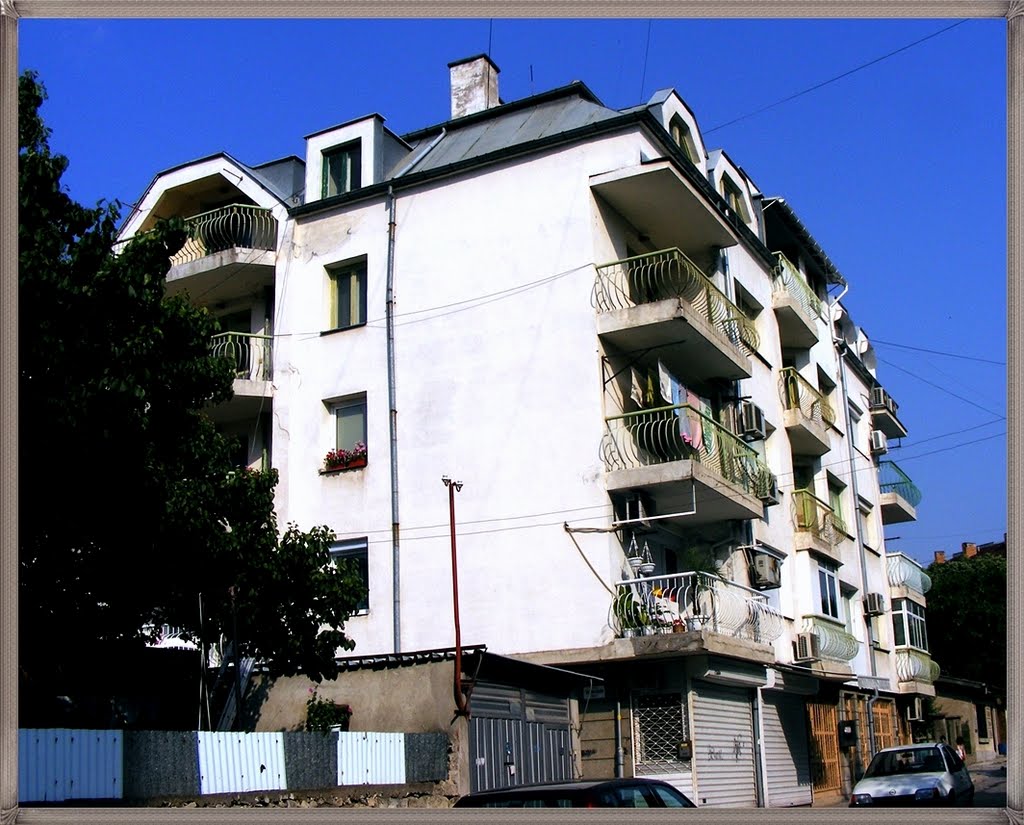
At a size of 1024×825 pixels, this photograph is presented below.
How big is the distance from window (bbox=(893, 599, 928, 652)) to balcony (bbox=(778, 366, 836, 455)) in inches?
361

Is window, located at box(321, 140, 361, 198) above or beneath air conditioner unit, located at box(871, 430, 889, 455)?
above

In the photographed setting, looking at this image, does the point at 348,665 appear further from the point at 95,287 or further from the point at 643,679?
the point at 95,287

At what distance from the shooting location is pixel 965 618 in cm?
4575

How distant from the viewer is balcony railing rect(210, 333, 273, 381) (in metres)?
23.2

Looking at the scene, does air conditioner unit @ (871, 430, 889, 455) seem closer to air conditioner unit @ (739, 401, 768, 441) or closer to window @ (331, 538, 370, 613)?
air conditioner unit @ (739, 401, 768, 441)

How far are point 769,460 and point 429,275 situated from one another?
10476 mm

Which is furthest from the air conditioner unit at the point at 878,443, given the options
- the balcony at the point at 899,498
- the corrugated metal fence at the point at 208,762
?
the corrugated metal fence at the point at 208,762

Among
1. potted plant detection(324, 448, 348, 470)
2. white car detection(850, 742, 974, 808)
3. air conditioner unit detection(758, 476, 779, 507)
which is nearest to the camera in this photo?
white car detection(850, 742, 974, 808)

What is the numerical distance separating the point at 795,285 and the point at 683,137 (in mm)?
7907

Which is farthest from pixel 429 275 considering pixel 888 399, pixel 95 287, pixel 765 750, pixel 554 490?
pixel 888 399

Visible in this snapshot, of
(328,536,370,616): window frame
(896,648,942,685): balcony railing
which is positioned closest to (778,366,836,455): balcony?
(896,648,942,685): balcony railing

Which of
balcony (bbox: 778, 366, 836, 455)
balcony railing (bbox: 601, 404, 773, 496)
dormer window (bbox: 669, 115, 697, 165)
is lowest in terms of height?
balcony railing (bbox: 601, 404, 773, 496)

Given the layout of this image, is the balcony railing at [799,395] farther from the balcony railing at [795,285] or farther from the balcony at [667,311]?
the balcony at [667,311]

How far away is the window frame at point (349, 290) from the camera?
75.3ft
